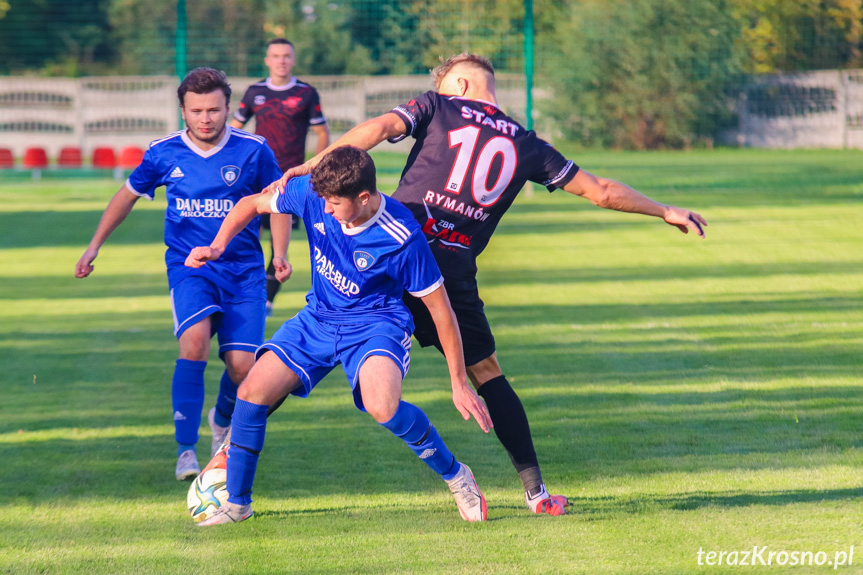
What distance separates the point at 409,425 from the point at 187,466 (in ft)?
4.55

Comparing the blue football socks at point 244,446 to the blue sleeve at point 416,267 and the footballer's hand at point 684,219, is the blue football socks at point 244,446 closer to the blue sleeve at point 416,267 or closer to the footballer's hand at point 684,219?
the blue sleeve at point 416,267

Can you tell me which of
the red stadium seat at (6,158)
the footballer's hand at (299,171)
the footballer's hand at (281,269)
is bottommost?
the red stadium seat at (6,158)

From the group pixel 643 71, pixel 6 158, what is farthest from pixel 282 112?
pixel 643 71

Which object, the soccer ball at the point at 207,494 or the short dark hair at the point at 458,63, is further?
the short dark hair at the point at 458,63

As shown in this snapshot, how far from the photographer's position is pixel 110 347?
315 inches

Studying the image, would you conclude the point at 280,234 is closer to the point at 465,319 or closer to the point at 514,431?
the point at 465,319

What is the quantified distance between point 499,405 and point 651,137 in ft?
77.4

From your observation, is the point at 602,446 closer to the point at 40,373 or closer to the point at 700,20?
the point at 40,373

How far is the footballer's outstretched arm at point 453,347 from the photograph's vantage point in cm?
400

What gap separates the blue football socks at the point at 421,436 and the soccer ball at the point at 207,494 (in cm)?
82

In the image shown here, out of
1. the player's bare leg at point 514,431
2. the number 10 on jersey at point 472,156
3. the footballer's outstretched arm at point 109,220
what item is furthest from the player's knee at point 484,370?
the footballer's outstretched arm at point 109,220

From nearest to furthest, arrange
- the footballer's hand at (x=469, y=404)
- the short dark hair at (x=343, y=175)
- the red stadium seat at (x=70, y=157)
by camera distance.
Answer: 1. the short dark hair at (x=343, y=175)
2. the footballer's hand at (x=469, y=404)
3. the red stadium seat at (x=70, y=157)

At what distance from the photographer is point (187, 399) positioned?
502cm

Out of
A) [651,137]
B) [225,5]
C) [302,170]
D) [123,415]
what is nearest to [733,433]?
[302,170]
